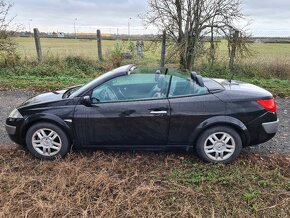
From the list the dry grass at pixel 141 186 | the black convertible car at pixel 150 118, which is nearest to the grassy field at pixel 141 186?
the dry grass at pixel 141 186

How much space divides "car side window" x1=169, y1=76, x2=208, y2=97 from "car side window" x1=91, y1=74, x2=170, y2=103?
10cm

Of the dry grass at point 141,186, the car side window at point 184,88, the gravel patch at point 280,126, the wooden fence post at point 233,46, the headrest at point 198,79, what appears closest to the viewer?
the dry grass at point 141,186

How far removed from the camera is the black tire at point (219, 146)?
4141 millimetres

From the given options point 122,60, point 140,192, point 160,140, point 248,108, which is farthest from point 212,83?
point 122,60

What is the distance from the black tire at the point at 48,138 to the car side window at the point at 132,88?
2.30 ft

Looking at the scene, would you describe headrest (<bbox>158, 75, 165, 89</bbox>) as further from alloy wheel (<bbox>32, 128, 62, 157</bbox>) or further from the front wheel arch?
alloy wheel (<bbox>32, 128, 62, 157</bbox>)

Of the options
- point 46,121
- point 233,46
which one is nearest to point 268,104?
point 46,121

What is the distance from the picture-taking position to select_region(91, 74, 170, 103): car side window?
4.25 meters

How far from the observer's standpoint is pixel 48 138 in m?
4.30

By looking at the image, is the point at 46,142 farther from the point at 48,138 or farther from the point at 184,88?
the point at 184,88

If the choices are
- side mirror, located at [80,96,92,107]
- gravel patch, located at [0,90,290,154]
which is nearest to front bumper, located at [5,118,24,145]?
gravel patch, located at [0,90,290,154]

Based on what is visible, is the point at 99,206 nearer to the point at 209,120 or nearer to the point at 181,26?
the point at 209,120

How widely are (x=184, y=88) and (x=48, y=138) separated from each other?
7.02 ft

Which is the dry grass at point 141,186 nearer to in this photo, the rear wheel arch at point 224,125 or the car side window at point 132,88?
the rear wheel arch at point 224,125
